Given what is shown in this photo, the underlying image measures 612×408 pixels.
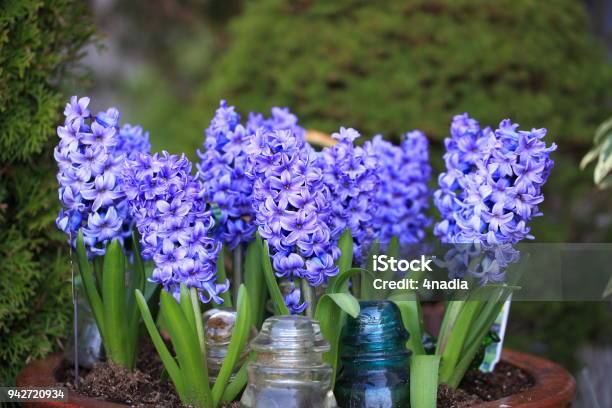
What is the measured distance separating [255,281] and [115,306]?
354 millimetres

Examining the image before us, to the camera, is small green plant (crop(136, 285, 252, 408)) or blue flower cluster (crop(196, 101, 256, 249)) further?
blue flower cluster (crop(196, 101, 256, 249))

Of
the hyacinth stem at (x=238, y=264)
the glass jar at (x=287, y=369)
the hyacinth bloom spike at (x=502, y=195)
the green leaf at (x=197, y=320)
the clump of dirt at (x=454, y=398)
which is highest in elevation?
the hyacinth bloom spike at (x=502, y=195)

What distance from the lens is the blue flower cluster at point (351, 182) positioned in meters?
2.19

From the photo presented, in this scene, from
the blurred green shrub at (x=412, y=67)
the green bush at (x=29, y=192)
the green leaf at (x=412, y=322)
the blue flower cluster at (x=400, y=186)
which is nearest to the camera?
the green leaf at (x=412, y=322)

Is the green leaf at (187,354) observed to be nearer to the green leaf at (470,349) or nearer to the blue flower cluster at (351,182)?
the blue flower cluster at (351,182)

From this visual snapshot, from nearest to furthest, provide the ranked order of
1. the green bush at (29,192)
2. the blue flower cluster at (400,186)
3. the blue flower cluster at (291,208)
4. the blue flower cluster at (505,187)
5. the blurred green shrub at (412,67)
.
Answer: the blue flower cluster at (291,208), the blue flower cluster at (505,187), the green bush at (29,192), the blue flower cluster at (400,186), the blurred green shrub at (412,67)

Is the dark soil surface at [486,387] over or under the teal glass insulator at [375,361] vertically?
under

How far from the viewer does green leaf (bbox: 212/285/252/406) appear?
1.93 metres

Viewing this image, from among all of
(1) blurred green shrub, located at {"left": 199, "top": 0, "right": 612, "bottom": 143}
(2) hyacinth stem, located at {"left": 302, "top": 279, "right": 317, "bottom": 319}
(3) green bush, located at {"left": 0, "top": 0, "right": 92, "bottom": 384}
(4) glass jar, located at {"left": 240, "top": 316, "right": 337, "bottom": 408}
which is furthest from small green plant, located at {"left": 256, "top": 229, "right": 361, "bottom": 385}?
(1) blurred green shrub, located at {"left": 199, "top": 0, "right": 612, "bottom": 143}

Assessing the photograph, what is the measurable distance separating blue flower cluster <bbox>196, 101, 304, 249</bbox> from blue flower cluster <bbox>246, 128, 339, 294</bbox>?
0.24m

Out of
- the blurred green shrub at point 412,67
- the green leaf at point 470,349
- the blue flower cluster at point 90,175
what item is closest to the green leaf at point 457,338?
the green leaf at point 470,349

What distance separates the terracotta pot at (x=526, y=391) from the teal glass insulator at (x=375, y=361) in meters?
0.19

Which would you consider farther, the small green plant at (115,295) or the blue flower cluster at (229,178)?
the blue flower cluster at (229,178)

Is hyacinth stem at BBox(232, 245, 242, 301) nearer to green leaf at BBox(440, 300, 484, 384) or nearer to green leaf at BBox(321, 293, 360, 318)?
green leaf at BBox(321, 293, 360, 318)
